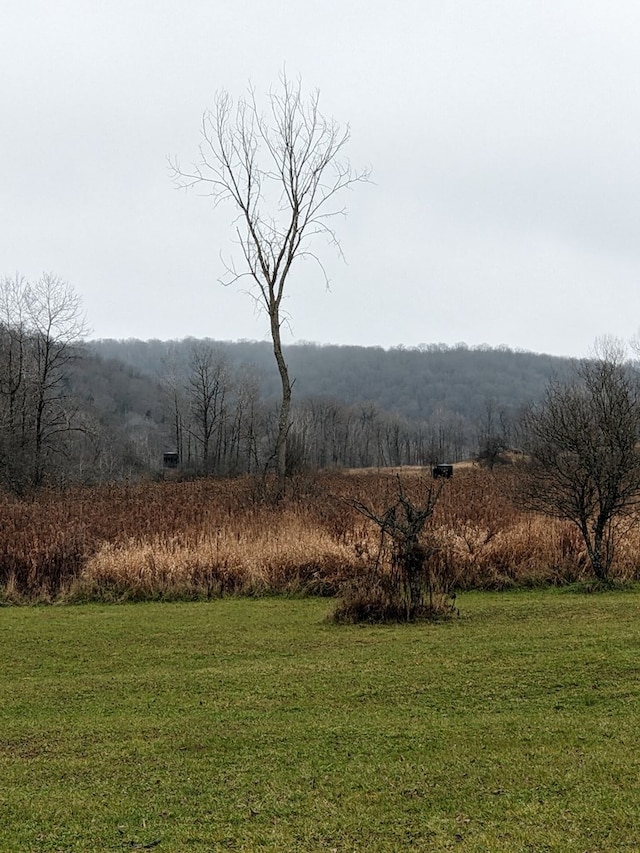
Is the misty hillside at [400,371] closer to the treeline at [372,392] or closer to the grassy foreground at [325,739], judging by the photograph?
the treeline at [372,392]

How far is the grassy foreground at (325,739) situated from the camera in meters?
2.80

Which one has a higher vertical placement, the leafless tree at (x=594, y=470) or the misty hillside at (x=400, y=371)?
the misty hillside at (x=400, y=371)

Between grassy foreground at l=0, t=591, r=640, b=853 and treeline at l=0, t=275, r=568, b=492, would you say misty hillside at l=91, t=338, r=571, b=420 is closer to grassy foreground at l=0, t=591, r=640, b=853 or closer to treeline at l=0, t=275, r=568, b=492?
treeline at l=0, t=275, r=568, b=492

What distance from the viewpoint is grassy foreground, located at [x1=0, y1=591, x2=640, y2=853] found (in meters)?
2.80

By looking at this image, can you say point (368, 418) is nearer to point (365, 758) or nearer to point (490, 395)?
point (490, 395)

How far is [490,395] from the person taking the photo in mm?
120625

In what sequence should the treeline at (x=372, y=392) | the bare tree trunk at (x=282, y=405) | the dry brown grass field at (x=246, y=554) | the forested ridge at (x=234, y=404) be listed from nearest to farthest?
the dry brown grass field at (x=246, y=554) < the bare tree trunk at (x=282, y=405) < the forested ridge at (x=234, y=404) < the treeline at (x=372, y=392)

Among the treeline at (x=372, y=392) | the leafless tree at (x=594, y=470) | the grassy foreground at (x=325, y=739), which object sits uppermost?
the treeline at (x=372, y=392)

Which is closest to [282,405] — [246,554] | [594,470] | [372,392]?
[246,554]

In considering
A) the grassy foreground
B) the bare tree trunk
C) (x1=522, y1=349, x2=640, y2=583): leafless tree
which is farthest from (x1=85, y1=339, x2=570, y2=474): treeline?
the grassy foreground

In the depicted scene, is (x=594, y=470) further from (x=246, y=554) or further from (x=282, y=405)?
(x=282, y=405)

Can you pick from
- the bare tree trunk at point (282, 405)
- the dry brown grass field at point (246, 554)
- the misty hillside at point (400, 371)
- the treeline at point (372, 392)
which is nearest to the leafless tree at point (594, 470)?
the dry brown grass field at point (246, 554)

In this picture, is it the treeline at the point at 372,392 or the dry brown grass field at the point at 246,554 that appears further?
the treeline at the point at 372,392

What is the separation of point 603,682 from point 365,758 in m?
1.88
